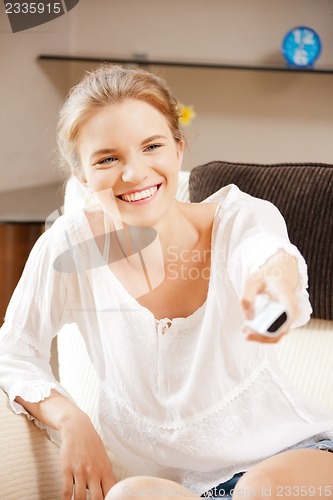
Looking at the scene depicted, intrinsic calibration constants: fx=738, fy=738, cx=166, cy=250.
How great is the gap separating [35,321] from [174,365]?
231 mm

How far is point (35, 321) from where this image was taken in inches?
46.0

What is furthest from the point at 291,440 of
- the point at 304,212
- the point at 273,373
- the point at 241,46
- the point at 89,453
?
the point at 241,46

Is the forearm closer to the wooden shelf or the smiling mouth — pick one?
the smiling mouth

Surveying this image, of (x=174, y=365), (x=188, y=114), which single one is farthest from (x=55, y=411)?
(x=188, y=114)

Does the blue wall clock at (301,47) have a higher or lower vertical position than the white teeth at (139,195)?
higher

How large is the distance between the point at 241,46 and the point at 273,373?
2119mm

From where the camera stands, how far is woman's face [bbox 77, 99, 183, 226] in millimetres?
1026

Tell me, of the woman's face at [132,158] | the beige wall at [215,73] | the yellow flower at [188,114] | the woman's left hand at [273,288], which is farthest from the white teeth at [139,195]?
the yellow flower at [188,114]

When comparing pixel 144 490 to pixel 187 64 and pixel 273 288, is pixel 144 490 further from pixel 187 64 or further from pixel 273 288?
pixel 187 64

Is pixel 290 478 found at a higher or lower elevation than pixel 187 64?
lower

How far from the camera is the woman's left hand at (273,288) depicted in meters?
0.67

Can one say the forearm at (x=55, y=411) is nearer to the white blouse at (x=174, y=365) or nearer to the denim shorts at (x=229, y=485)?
the white blouse at (x=174, y=365)

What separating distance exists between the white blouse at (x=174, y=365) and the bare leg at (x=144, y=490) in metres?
0.17

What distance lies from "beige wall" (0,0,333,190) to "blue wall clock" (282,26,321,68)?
0.09m
